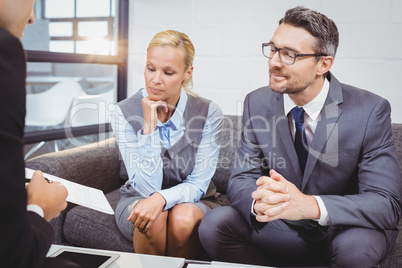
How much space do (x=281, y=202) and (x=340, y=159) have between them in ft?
1.17

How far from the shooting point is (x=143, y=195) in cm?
175

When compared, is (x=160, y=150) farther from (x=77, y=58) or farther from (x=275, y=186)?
(x=77, y=58)

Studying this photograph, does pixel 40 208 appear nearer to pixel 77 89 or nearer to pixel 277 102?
pixel 277 102

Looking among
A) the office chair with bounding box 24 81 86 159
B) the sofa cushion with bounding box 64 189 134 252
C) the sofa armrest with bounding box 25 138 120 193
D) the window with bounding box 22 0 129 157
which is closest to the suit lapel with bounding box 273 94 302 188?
the sofa cushion with bounding box 64 189 134 252

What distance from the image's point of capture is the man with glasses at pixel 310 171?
56.6 inches

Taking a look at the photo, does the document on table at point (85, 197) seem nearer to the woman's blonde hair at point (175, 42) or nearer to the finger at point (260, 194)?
the finger at point (260, 194)

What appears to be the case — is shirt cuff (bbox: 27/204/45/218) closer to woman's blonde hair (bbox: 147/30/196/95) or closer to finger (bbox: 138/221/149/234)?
finger (bbox: 138/221/149/234)

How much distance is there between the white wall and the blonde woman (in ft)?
1.69

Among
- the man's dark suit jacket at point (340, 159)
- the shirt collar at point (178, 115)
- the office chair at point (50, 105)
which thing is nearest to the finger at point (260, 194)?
the man's dark suit jacket at point (340, 159)

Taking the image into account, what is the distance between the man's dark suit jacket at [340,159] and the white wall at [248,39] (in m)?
0.59

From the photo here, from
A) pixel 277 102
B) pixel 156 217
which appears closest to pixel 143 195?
pixel 156 217

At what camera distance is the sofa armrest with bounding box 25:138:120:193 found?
1784mm

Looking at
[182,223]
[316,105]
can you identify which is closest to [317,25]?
[316,105]

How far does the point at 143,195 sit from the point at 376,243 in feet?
Answer: 3.05
